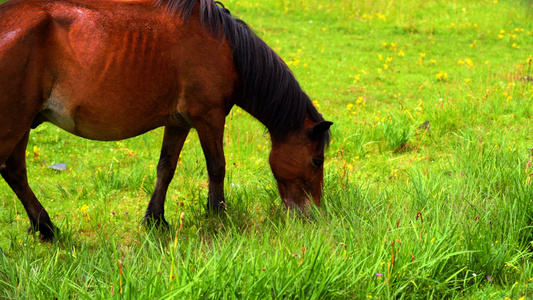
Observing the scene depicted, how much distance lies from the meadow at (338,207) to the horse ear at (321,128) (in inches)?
19.1

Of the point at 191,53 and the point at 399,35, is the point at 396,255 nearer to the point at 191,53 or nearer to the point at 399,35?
the point at 191,53

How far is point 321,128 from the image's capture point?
4.14 meters

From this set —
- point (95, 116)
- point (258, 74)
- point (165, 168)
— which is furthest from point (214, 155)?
point (95, 116)

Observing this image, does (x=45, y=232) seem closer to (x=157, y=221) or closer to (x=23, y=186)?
(x=23, y=186)

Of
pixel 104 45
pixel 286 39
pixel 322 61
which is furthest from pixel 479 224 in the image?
pixel 286 39

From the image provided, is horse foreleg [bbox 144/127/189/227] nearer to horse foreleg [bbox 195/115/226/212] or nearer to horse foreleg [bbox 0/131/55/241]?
horse foreleg [bbox 195/115/226/212]

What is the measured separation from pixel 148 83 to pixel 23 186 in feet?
4.38

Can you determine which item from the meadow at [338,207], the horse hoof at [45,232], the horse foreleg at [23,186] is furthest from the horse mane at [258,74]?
the horse hoof at [45,232]

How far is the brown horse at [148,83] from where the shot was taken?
142 inches

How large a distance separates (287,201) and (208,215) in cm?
63

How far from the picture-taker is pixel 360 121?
705cm

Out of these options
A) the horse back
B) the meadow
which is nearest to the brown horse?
the horse back

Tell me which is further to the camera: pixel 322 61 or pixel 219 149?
pixel 322 61

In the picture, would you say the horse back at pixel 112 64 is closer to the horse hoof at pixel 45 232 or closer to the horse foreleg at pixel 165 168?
the horse foreleg at pixel 165 168
